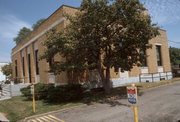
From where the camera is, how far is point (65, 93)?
10.3 meters

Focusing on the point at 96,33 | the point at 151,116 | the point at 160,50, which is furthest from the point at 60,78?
the point at 160,50

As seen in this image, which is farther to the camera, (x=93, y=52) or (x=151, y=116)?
(x=93, y=52)

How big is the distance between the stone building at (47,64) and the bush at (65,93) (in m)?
3.10

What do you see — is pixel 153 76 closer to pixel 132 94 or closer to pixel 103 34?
pixel 103 34

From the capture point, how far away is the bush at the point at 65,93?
1030cm

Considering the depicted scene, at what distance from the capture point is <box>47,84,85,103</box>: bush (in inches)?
405

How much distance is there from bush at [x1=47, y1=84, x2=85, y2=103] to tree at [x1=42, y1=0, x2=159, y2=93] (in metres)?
1.29

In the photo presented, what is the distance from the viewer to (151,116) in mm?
6578

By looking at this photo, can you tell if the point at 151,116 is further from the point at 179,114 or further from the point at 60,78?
the point at 60,78

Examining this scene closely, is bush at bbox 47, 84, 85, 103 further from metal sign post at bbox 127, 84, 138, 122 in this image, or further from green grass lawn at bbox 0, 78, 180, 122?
metal sign post at bbox 127, 84, 138, 122

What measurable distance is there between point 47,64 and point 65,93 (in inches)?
Result: 313

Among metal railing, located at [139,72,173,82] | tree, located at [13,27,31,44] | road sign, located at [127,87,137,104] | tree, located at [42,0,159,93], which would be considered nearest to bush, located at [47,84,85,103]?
tree, located at [42,0,159,93]

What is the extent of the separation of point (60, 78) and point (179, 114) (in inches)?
415

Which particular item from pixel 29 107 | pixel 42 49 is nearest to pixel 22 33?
pixel 42 49
